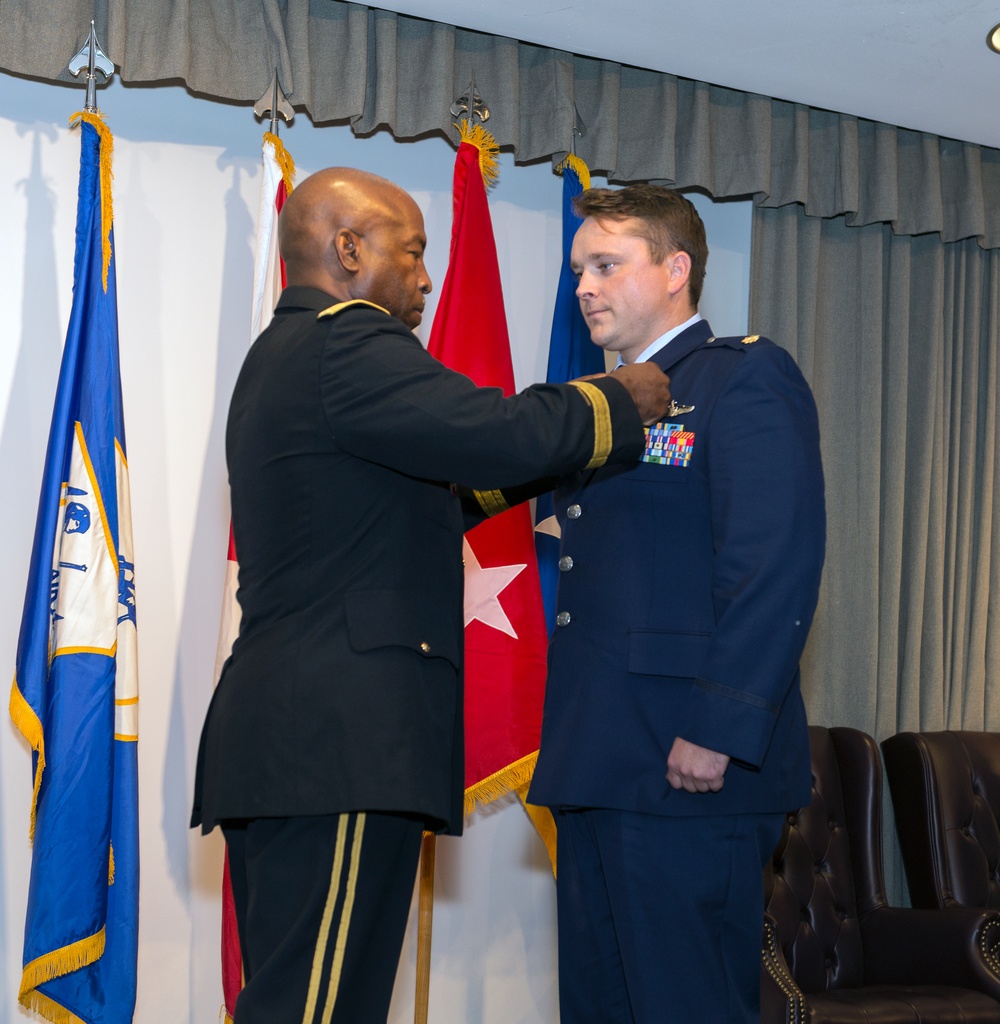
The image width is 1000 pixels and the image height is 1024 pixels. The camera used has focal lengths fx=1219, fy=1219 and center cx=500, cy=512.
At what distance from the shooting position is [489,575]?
314 cm

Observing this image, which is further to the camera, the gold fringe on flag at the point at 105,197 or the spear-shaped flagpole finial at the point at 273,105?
the spear-shaped flagpole finial at the point at 273,105

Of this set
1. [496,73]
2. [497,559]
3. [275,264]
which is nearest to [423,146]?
[496,73]

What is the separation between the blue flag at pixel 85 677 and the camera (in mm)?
2693

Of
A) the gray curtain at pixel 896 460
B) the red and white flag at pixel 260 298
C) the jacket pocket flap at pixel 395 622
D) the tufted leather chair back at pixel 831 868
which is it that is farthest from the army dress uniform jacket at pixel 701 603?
the gray curtain at pixel 896 460

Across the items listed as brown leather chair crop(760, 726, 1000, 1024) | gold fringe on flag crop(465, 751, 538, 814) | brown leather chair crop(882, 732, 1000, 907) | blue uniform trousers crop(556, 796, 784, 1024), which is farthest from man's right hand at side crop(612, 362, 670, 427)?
brown leather chair crop(882, 732, 1000, 907)

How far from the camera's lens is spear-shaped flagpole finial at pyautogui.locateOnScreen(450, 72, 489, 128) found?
130 inches

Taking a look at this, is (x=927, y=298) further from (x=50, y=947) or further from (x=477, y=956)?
(x=50, y=947)

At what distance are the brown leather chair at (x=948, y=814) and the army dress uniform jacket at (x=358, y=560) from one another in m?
2.22

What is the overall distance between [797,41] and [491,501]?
1907 mm

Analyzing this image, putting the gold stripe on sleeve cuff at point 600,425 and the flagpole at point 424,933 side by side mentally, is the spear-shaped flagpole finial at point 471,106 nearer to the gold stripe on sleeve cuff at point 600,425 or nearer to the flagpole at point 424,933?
the gold stripe on sleeve cuff at point 600,425

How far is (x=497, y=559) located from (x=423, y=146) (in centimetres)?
126

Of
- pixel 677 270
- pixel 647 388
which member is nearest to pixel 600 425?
pixel 647 388

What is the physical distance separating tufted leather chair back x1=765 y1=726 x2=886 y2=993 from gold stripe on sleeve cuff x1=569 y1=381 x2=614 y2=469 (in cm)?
177

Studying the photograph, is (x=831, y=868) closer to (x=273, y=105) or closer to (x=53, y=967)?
(x=53, y=967)
